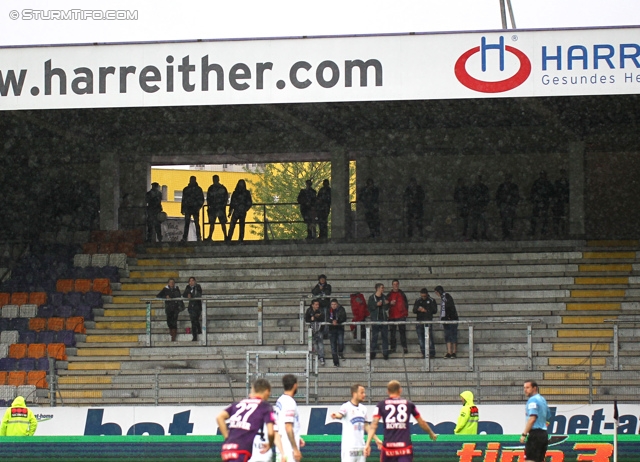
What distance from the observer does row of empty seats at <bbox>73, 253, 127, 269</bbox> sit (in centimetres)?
2561

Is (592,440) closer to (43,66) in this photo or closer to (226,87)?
(226,87)

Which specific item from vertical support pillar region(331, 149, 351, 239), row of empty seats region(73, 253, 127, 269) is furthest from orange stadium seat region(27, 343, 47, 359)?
vertical support pillar region(331, 149, 351, 239)

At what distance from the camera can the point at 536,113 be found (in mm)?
26250

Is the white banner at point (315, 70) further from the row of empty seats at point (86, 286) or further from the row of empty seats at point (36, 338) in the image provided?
the row of empty seats at point (86, 286)

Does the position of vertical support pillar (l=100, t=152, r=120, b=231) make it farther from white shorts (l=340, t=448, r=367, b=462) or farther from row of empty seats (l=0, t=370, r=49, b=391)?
white shorts (l=340, t=448, r=367, b=462)

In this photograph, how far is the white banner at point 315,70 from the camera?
18.0 metres

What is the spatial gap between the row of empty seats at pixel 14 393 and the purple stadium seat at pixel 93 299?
11.1ft

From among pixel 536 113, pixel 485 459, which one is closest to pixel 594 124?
pixel 536 113

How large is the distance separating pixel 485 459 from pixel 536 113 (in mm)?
13503

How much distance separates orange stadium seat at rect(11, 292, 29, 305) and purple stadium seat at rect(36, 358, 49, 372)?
2926 mm

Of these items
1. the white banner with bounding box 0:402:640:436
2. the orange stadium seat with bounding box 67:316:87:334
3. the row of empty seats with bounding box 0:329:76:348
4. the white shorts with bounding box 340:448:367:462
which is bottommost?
the white banner with bounding box 0:402:640:436

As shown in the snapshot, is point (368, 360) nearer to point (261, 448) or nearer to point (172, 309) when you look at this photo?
point (172, 309)

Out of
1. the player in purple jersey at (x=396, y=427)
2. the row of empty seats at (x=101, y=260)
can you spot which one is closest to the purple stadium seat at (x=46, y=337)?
the row of empty seats at (x=101, y=260)

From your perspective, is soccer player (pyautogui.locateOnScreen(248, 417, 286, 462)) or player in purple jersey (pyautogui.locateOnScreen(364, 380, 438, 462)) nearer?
soccer player (pyautogui.locateOnScreen(248, 417, 286, 462))
